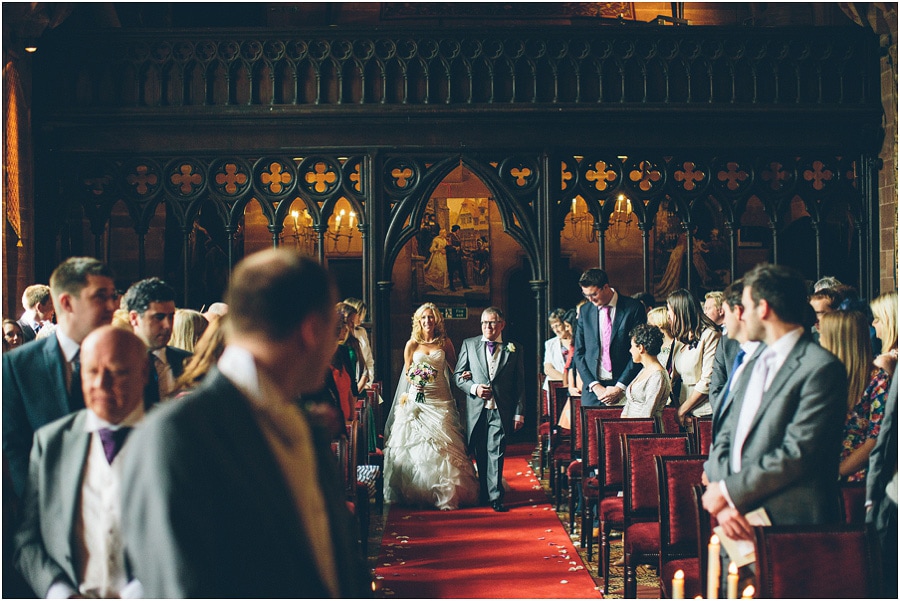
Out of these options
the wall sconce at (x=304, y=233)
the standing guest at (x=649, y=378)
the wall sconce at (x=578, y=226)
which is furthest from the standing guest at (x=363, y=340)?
the wall sconce at (x=578, y=226)

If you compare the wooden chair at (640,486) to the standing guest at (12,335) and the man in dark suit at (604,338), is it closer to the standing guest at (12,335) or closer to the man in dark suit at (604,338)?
the man in dark suit at (604,338)

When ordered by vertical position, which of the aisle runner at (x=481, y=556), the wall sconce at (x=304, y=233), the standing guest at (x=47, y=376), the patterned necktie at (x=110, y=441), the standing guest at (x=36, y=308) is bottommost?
the aisle runner at (x=481, y=556)

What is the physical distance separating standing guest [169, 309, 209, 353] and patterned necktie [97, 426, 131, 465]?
2147 mm

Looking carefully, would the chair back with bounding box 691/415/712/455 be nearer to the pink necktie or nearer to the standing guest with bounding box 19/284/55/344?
the pink necktie

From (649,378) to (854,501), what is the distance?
279 cm

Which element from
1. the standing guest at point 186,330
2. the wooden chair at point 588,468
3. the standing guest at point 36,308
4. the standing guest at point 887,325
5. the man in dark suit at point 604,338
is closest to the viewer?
the standing guest at point 887,325

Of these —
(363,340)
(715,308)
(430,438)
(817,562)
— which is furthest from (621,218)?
(817,562)

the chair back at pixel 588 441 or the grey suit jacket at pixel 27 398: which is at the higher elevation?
the grey suit jacket at pixel 27 398

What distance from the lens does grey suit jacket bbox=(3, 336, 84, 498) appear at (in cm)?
313

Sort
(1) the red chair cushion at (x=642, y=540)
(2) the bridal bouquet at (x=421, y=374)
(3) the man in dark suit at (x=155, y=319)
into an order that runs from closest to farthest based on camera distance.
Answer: (3) the man in dark suit at (x=155, y=319) → (1) the red chair cushion at (x=642, y=540) → (2) the bridal bouquet at (x=421, y=374)

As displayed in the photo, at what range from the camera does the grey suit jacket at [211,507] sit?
1470 mm

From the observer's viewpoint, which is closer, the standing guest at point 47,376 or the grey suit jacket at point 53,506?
the grey suit jacket at point 53,506

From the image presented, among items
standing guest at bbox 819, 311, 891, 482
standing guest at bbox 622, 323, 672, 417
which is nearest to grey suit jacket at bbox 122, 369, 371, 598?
standing guest at bbox 819, 311, 891, 482

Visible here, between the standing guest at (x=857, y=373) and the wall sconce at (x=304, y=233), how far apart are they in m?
11.6
